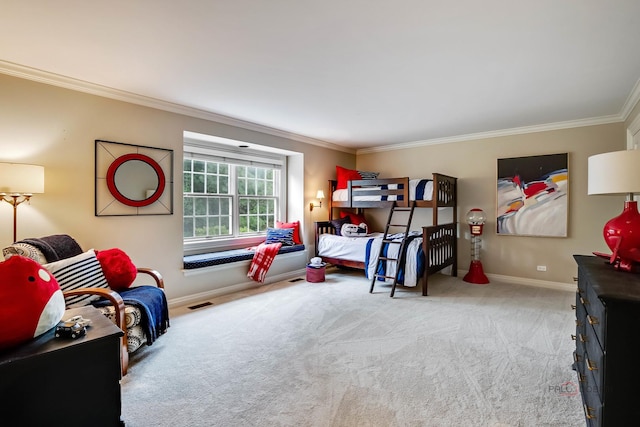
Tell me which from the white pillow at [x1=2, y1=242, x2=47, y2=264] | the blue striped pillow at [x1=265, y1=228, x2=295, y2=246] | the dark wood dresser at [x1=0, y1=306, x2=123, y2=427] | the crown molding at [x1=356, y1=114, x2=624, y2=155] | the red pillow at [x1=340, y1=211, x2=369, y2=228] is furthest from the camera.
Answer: the red pillow at [x1=340, y1=211, x2=369, y2=228]

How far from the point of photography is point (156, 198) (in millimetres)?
3451

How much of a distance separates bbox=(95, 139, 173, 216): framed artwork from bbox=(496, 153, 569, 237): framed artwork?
461 cm

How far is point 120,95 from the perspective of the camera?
10.2ft

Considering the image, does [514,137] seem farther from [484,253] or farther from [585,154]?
[484,253]

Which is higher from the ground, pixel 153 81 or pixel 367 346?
pixel 153 81

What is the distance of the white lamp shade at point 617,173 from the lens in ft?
4.77

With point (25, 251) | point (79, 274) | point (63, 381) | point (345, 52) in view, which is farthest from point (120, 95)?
point (63, 381)

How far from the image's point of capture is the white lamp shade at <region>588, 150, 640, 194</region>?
1.46m

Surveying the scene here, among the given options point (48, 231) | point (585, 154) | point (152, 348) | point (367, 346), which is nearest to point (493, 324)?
point (367, 346)

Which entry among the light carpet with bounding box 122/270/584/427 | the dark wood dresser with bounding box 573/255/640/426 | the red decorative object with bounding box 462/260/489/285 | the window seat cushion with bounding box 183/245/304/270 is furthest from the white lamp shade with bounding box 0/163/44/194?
the red decorative object with bounding box 462/260/489/285

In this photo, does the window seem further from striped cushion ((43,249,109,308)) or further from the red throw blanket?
striped cushion ((43,249,109,308))

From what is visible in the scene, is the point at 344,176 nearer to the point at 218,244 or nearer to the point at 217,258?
the point at 218,244

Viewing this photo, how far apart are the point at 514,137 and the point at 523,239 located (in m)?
1.51

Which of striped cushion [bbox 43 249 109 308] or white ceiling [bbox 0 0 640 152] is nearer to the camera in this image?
white ceiling [bbox 0 0 640 152]
